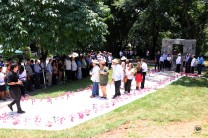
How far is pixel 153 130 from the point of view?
6.48 m

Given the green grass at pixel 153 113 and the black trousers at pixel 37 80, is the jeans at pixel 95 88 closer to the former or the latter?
the green grass at pixel 153 113

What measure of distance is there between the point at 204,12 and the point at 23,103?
75.0 feet

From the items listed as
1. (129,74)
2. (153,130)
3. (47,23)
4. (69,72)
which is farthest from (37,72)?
(153,130)

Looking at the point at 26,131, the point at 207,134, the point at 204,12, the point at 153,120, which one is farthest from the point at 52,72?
the point at 204,12

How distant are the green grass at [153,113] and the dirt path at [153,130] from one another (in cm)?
20

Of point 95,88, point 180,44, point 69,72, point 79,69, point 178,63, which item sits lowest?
point 95,88

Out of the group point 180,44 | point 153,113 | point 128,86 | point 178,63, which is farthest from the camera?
point 180,44

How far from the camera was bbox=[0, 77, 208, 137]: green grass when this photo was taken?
6676 mm

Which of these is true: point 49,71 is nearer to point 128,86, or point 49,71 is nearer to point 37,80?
point 37,80

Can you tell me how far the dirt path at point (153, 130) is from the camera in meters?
6.14

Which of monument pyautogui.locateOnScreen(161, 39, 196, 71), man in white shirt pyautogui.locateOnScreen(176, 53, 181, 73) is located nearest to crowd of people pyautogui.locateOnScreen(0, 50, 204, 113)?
man in white shirt pyautogui.locateOnScreen(176, 53, 181, 73)

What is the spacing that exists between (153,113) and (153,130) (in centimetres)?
154

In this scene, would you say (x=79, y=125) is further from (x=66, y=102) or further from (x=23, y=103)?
(x=23, y=103)

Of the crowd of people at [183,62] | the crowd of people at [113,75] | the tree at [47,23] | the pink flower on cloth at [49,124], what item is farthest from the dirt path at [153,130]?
the crowd of people at [183,62]
